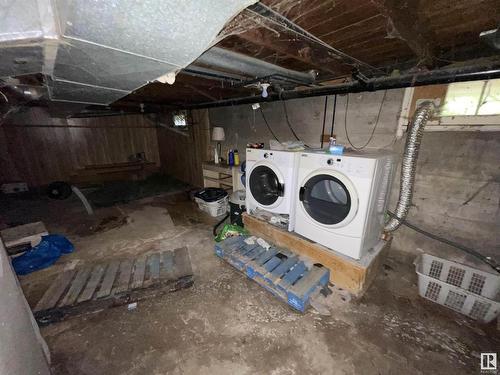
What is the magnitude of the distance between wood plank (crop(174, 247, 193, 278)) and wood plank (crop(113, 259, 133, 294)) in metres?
0.44

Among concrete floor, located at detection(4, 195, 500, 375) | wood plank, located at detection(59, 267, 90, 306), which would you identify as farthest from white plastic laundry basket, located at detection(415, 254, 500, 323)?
wood plank, located at detection(59, 267, 90, 306)

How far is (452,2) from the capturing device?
1.00 meters

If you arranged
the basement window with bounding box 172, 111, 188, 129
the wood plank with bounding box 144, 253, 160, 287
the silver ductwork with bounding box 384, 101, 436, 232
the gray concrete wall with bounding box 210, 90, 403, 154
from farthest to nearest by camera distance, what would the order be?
the basement window with bounding box 172, 111, 188, 129 < the gray concrete wall with bounding box 210, 90, 403, 154 < the wood plank with bounding box 144, 253, 160, 287 < the silver ductwork with bounding box 384, 101, 436, 232

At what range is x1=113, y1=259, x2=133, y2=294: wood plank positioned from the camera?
1.84 m

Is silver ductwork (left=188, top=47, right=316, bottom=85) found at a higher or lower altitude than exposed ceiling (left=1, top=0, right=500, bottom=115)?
lower

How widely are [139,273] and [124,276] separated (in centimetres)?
14

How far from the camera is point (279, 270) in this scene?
1.96 metres

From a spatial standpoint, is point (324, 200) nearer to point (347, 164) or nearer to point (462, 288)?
point (347, 164)

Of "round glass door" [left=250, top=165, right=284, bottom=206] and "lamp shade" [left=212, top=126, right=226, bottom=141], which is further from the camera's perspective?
"lamp shade" [left=212, top=126, right=226, bottom=141]

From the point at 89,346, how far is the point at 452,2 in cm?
306

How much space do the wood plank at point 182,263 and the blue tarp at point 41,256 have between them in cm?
143

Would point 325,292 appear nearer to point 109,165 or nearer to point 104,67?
point 104,67

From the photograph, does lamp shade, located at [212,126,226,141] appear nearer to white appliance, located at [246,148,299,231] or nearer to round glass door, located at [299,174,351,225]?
white appliance, located at [246,148,299,231]

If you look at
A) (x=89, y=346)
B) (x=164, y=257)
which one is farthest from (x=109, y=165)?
(x=89, y=346)
